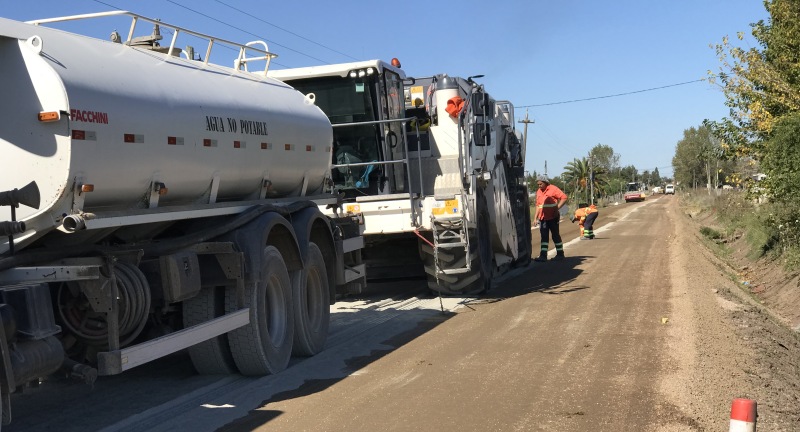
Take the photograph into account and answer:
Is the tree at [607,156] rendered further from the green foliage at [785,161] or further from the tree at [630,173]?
the green foliage at [785,161]

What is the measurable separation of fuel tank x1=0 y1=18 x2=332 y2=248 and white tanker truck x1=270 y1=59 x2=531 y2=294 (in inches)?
137

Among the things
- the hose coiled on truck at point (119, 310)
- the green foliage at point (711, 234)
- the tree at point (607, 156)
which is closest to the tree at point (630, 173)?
the tree at point (607, 156)

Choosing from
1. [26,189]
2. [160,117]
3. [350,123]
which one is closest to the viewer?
[26,189]

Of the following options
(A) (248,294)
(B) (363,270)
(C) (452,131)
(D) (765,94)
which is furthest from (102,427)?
(D) (765,94)

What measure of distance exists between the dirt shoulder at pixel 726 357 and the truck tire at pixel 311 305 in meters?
3.63

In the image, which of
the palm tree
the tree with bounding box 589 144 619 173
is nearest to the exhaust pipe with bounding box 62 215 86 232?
the palm tree

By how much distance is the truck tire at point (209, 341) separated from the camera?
786 cm

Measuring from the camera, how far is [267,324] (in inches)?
342

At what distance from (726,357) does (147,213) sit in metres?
5.38

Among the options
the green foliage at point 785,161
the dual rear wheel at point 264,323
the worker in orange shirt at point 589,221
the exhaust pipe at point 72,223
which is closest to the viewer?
the exhaust pipe at point 72,223

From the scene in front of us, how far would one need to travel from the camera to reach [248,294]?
8.12 m

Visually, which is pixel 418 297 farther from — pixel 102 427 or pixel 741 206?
pixel 741 206

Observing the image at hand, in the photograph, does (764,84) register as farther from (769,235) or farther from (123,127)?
(123,127)

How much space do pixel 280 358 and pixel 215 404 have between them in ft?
4.92
